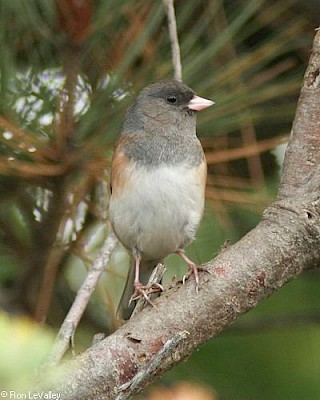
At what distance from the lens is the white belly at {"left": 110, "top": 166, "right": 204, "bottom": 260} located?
1.48 m

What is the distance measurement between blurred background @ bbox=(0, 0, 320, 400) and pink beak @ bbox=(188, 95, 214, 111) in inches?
0.6

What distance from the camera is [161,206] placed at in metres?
1.49

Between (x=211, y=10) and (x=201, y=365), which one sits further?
(x=201, y=365)

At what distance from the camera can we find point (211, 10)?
1502 mm

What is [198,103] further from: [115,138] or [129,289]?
[129,289]

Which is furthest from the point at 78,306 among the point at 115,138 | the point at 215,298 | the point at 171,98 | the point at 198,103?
the point at 171,98

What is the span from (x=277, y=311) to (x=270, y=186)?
0.29 metres

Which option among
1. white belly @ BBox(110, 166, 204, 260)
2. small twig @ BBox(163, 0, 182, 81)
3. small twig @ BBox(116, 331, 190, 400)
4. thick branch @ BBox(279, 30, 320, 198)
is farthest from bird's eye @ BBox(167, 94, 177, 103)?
small twig @ BBox(116, 331, 190, 400)

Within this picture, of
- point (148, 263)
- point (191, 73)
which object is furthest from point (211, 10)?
point (148, 263)

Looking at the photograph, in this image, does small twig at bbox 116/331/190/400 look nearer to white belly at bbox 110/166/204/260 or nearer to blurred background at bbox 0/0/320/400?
blurred background at bbox 0/0/320/400

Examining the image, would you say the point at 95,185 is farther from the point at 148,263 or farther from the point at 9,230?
the point at 148,263

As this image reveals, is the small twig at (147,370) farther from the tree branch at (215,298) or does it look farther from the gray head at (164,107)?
the gray head at (164,107)

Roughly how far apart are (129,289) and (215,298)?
0.72 meters

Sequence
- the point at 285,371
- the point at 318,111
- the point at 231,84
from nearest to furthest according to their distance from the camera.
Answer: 1. the point at 318,111
2. the point at 231,84
3. the point at 285,371
